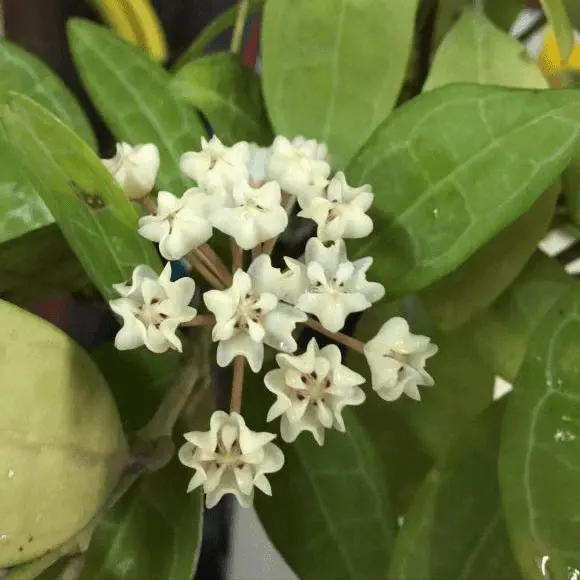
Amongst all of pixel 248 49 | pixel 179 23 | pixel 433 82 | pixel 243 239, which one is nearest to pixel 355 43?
pixel 433 82

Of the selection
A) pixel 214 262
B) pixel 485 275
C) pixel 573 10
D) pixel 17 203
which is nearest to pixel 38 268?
pixel 17 203

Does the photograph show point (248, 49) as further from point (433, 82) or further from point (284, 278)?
point (284, 278)

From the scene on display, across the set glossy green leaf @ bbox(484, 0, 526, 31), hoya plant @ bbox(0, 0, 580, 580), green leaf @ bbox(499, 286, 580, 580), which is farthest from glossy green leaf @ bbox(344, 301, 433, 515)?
glossy green leaf @ bbox(484, 0, 526, 31)

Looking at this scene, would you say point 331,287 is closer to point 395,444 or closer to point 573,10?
point 395,444

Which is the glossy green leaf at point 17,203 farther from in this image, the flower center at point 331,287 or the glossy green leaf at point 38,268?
the flower center at point 331,287

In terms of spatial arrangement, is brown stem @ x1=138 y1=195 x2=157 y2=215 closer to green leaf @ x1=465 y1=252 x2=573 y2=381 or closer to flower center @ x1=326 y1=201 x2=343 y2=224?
flower center @ x1=326 y1=201 x2=343 y2=224

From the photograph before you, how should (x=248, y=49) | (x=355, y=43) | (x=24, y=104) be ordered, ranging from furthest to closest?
(x=248, y=49)
(x=355, y=43)
(x=24, y=104)
